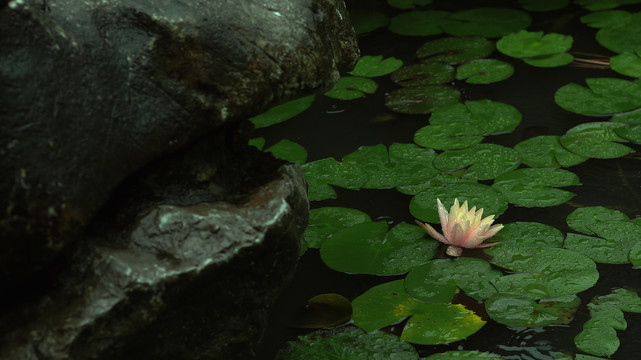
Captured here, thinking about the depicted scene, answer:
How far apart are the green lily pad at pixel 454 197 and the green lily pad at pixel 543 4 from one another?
1399 millimetres

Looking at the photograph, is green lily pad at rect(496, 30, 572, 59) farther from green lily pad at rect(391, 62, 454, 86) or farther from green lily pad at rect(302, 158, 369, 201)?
green lily pad at rect(302, 158, 369, 201)

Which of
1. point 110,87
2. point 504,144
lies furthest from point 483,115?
point 110,87

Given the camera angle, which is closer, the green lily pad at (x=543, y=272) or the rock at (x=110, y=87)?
the rock at (x=110, y=87)

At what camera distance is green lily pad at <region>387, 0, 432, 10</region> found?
3199 millimetres

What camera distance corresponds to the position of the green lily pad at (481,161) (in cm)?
202

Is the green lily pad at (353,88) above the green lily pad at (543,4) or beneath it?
beneath

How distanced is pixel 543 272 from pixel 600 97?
3.13 feet

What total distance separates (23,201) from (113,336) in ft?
0.81

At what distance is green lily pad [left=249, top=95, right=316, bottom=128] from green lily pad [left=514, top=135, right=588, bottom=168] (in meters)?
0.77

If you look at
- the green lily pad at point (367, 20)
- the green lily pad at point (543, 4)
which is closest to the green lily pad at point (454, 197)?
the green lily pad at point (367, 20)

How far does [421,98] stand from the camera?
8.11 feet

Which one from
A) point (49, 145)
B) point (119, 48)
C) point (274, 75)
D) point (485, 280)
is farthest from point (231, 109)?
point (485, 280)

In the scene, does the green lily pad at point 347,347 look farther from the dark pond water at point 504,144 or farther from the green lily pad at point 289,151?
the green lily pad at point 289,151

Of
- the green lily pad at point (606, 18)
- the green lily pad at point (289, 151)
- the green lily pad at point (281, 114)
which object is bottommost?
the green lily pad at point (289, 151)
